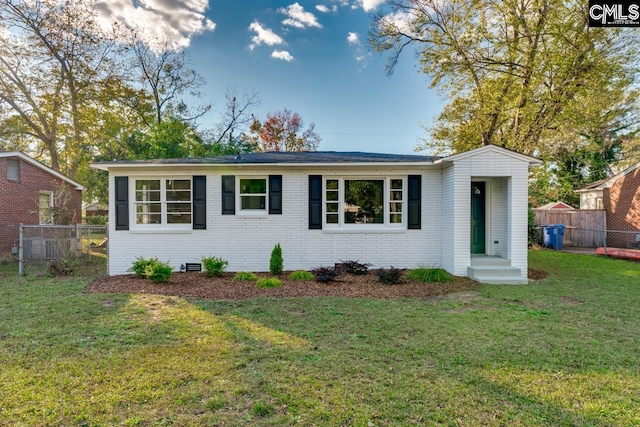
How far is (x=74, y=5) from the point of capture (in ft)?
55.9

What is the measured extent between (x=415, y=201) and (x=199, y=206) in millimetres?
5855

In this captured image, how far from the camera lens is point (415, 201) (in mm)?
8562

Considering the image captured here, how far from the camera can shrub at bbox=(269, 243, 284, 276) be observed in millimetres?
8047

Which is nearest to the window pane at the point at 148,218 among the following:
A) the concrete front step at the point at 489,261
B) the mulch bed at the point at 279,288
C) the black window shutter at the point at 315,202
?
the mulch bed at the point at 279,288

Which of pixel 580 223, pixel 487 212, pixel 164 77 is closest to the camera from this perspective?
pixel 487 212

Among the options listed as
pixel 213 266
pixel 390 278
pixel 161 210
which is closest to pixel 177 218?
pixel 161 210

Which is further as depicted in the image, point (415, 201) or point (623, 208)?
point (623, 208)

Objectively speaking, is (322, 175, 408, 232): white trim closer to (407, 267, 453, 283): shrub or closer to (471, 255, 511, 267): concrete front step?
(407, 267, 453, 283): shrub

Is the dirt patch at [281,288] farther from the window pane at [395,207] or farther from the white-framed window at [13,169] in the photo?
the white-framed window at [13,169]

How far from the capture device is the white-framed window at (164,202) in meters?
8.59

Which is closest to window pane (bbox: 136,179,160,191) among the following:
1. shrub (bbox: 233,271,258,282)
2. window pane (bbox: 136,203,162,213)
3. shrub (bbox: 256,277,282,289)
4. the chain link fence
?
window pane (bbox: 136,203,162,213)

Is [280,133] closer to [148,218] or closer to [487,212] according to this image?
[148,218]

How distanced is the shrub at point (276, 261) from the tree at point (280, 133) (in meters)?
20.4

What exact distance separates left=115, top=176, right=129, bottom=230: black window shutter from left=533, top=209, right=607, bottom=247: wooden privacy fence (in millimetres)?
18142
